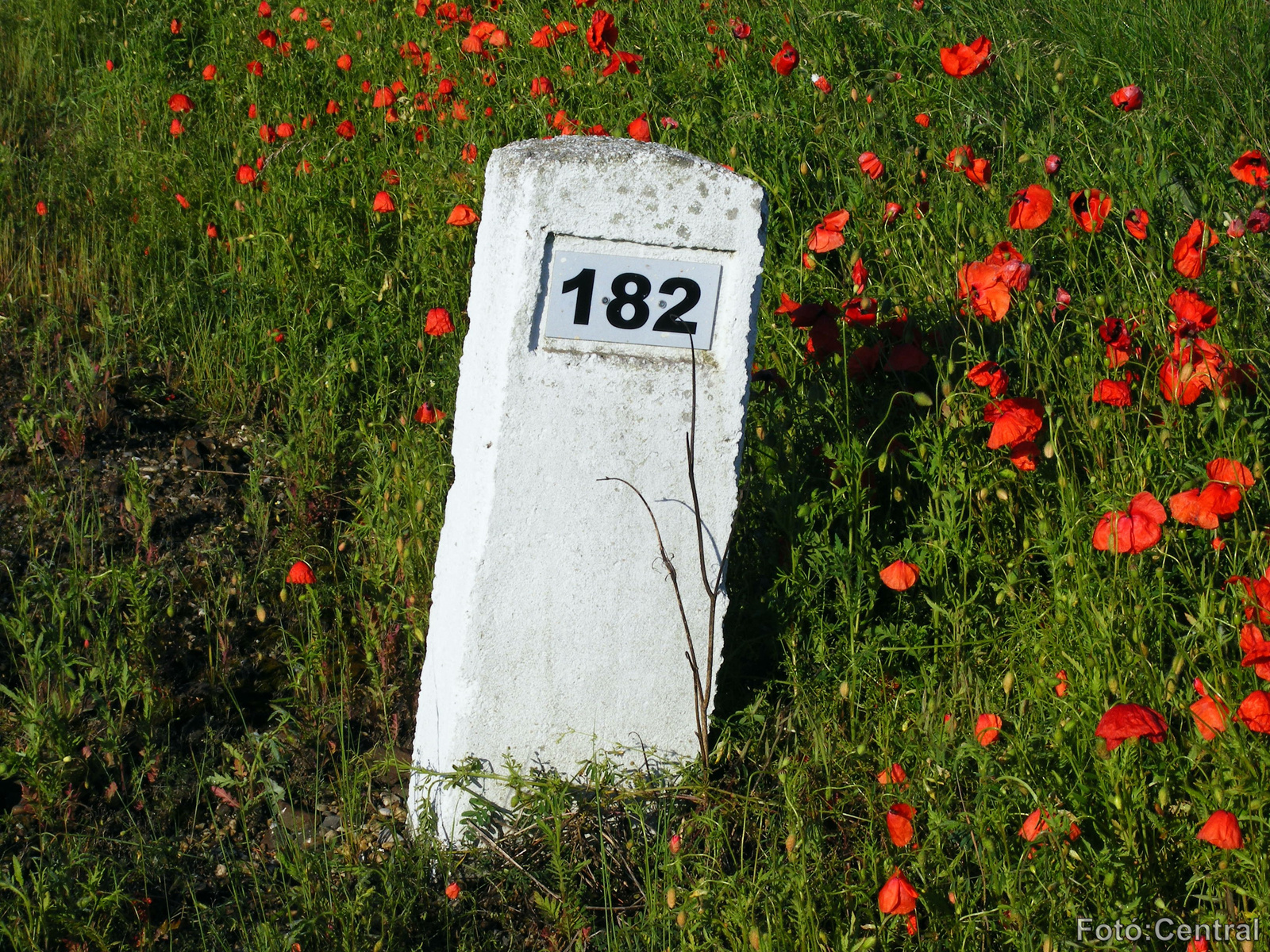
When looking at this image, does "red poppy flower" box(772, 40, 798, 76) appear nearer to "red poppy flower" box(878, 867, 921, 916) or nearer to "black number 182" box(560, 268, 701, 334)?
"black number 182" box(560, 268, 701, 334)

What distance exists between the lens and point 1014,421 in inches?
84.5

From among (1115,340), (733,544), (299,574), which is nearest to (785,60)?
(1115,340)

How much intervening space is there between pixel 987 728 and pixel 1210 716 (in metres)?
0.38

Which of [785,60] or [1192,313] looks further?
[785,60]

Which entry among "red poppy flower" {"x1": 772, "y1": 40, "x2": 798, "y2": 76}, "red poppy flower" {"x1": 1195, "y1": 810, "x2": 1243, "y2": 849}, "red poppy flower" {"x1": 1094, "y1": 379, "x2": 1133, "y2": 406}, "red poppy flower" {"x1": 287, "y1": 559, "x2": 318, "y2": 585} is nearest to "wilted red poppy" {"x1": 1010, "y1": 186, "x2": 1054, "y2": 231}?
"red poppy flower" {"x1": 1094, "y1": 379, "x2": 1133, "y2": 406}

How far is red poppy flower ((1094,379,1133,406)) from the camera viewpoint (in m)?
2.31

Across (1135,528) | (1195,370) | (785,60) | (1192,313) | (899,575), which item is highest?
(785,60)

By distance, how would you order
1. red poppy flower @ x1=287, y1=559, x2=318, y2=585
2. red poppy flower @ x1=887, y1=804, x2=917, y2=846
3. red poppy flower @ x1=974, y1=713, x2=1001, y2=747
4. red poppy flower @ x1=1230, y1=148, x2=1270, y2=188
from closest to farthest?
red poppy flower @ x1=887, y1=804, x2=917, y2=846, red poppy flower @ x1=974, y1=713, x2=1001, y2=747, red poppy flower @ x1=287, y1=559, x2=318, y2=585, red poppy flower @ x1=1230, y1=148, x2=1270, y2=188

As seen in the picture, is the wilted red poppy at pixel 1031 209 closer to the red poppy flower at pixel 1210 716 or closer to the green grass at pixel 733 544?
the green grass at pixel 733 544

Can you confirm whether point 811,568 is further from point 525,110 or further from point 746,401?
point 525,110

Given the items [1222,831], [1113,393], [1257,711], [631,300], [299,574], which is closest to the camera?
[1222,831]

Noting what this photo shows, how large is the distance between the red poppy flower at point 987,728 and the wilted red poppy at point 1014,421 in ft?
1.85

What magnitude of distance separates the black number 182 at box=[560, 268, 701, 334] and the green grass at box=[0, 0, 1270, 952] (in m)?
0.47

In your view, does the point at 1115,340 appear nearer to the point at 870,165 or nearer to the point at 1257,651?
the point at 1257,651
